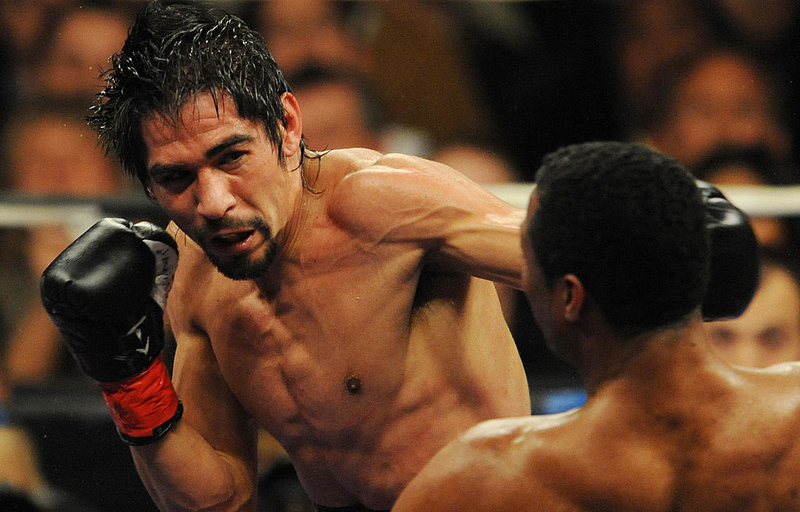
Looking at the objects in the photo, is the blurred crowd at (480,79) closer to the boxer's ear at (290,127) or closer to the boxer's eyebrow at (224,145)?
the boxer's ear at (290,127)

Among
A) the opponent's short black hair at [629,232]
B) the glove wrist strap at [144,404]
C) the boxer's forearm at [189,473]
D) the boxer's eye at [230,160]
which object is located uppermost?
the opponent's short black hair at [629,232]

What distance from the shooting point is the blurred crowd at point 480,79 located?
10.6 ft

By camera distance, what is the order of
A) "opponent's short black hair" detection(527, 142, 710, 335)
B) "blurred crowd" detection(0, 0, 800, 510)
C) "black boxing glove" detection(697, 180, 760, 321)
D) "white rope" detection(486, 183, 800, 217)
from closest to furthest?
1. "opponent's short black hair" detection(527, 142, 710, 335)
2. "black boxing glove" detection(697, 180, 760, 321)
3. "white rope" detection(486, 183, 800, 217)
4. "blurred crowd" detection(0, 0, 800, 510)

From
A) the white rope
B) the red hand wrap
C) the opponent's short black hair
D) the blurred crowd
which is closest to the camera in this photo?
the opponent's short black hair

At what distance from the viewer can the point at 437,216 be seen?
130 centimetres

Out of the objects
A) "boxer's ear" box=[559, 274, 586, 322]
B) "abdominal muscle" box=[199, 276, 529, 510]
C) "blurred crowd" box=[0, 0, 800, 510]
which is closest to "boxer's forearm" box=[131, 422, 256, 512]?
"abdominal muscle" box=[199, 276, 529, 510]

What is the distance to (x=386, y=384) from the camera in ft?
4.50

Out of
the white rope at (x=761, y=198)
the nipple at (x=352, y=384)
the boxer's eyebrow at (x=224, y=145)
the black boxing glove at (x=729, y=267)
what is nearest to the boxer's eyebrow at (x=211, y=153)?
the boxer's eyebrow at (x=224, y=145)

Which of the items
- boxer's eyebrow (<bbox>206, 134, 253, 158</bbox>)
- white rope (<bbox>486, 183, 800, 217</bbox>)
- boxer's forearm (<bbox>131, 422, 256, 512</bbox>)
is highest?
boxer's eyebrow (<bbox>206, 134, 253, 158</bbox>)

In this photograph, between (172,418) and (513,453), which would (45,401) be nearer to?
(172,418)

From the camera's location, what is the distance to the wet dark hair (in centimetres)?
129

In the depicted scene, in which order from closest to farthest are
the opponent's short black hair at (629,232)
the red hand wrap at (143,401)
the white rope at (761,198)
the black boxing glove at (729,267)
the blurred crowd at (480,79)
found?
the opponent's short black hair at (629,232) → the black boxing glove at (729,267) → the red hand wrap at (143,401) → the white rope at (761,198) → the blurred crowd at (480,79)

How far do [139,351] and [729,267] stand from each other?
829 mm

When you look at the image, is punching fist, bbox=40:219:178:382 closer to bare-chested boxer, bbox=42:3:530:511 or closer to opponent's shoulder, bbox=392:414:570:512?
bare-chested boxer, bbox=42:3:530:511
